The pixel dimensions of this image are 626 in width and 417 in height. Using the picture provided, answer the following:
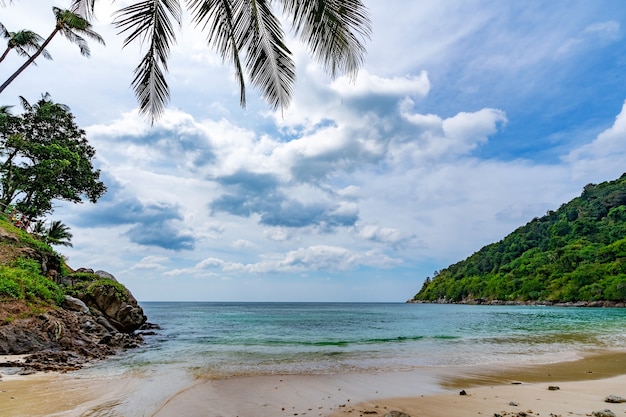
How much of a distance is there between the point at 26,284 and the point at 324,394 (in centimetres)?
1185

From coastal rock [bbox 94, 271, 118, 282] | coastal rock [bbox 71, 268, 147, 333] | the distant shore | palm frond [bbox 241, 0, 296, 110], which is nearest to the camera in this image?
palm frond [bbox 241, 0, 296, 110]

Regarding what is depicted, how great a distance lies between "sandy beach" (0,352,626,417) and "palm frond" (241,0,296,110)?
549 cm

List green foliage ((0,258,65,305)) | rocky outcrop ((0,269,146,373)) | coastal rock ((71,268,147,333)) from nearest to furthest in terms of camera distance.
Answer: rocky outcrop ((0,269,146,373)) → green foliage ((0,258,65,305)) → coastal rock ((71,268,147,333))

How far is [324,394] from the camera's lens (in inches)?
288

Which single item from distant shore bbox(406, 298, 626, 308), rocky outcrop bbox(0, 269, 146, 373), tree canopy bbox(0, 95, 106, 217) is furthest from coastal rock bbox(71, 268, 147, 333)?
distant shore bbox(406, 298, 626, 308)

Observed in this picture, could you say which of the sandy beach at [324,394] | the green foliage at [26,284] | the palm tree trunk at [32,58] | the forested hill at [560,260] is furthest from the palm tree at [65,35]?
the forested hill at [560,260]

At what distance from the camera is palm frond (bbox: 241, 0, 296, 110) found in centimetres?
513

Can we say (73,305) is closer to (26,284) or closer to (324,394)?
(26,284)

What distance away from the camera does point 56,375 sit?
869 centimetres

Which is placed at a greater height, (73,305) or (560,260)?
(560,260)

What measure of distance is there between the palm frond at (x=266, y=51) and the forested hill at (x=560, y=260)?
295 ft

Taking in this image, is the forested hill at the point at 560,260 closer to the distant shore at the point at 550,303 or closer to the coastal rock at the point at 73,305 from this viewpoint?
the distant shore at the point at 550,303

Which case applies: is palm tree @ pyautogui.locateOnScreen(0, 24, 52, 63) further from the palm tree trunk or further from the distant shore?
the distant shore

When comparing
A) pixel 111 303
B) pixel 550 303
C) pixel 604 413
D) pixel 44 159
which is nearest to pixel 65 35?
pixel 44 159
